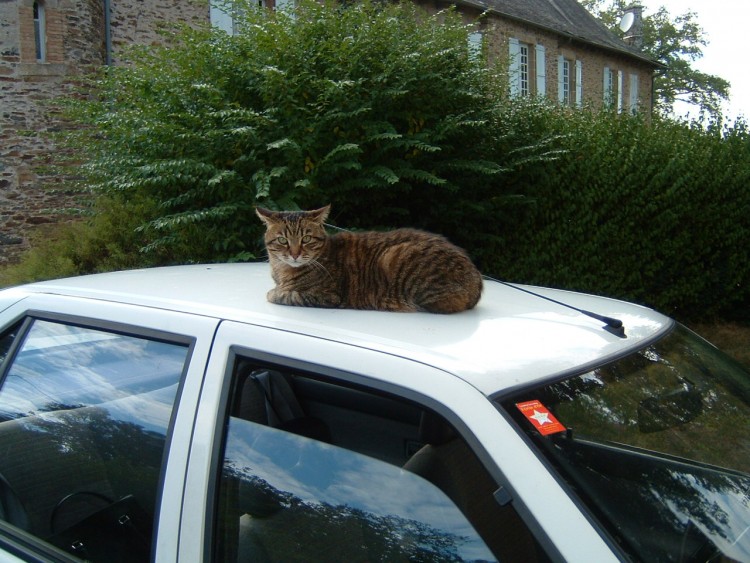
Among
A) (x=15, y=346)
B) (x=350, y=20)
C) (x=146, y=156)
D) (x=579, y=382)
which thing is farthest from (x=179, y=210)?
(x=579, y=382)

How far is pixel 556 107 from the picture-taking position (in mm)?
9117

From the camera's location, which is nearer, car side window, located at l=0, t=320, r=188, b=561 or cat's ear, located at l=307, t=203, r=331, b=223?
car side window, located at l=0, t=320, r=188, b=561

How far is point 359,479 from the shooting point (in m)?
1.79

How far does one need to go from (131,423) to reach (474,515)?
113 cm

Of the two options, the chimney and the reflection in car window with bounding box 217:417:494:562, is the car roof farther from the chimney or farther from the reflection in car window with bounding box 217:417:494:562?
the chimney

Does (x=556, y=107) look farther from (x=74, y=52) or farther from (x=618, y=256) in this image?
(x=74, y=52)

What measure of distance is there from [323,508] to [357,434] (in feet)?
1.75

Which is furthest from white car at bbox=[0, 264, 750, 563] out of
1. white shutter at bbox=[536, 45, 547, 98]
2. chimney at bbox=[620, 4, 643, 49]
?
chimney at bbox=[620, 4, 643, 49]

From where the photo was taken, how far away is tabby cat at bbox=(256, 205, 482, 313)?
296 cm

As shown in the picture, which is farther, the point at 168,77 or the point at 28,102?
the point at 28,102

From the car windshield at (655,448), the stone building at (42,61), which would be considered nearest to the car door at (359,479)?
the car windshield at (655,448)

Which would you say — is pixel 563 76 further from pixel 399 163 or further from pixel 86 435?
pixel 86 435

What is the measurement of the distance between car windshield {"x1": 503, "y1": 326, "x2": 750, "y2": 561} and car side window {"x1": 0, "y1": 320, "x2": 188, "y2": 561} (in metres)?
1.08

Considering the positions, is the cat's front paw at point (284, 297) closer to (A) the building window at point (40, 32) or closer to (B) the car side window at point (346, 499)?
(B) the car side window at point (346, 499)
